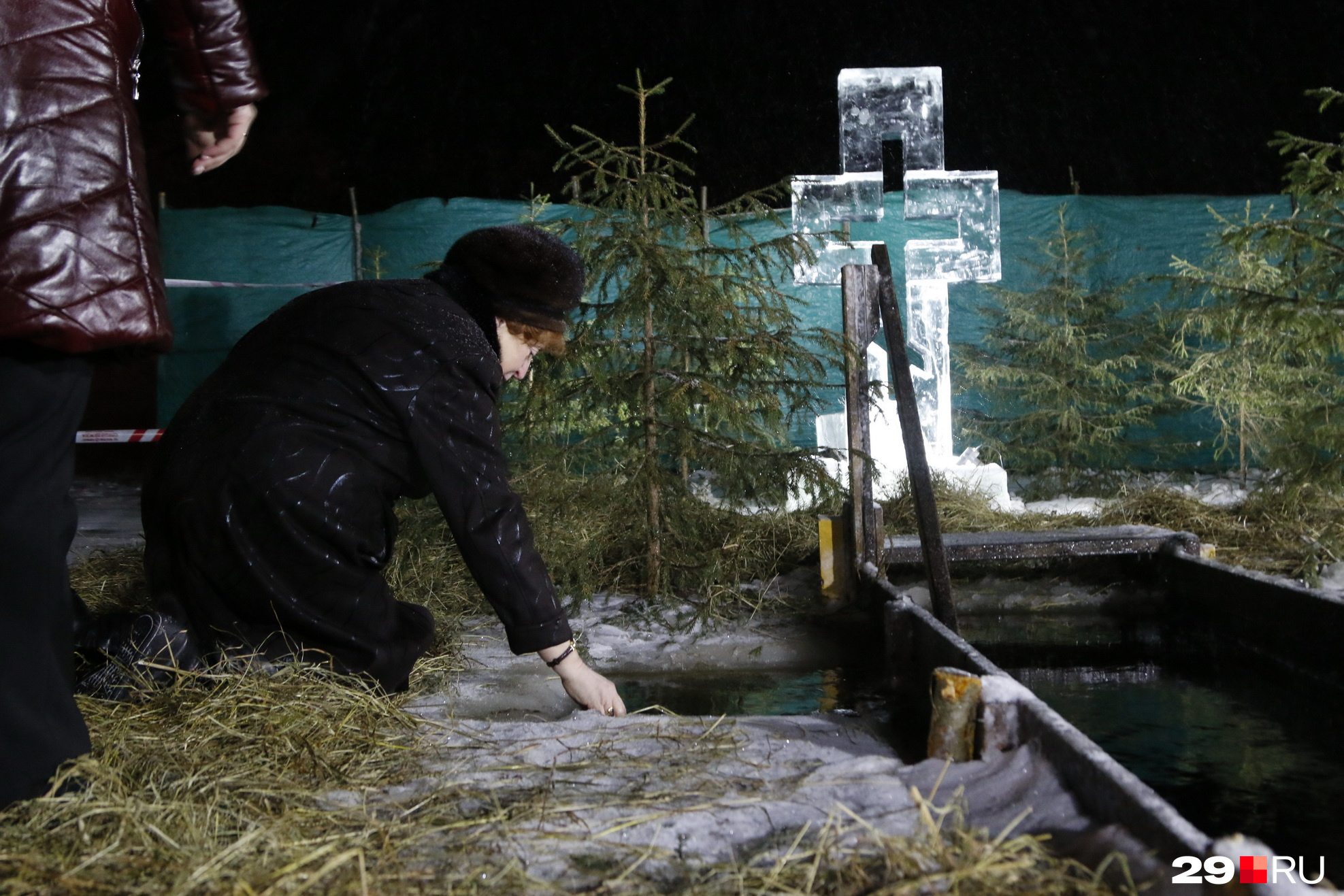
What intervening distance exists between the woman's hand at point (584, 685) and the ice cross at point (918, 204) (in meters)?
5.11

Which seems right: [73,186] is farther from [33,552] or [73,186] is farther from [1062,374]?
[1062,374]

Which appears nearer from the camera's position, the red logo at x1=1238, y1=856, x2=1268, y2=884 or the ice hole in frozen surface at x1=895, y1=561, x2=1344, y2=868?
the red logo at x1=1238, y1=856, x2=1268, y2=884

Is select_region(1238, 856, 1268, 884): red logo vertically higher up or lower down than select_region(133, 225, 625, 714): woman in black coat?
lower down

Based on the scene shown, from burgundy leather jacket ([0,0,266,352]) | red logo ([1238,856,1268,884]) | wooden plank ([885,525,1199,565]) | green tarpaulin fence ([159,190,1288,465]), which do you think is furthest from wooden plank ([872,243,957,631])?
green tarpaulin fence ([159,190,1288,465])

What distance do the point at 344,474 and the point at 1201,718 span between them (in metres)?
2.51

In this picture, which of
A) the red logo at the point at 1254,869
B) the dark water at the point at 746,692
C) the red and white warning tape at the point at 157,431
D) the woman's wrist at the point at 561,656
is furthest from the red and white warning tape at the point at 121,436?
the red logo at the point at 1254,869

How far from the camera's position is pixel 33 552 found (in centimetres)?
158

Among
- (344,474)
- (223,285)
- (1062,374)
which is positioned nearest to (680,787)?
(344,474)

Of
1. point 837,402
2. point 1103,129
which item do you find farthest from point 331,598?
point 1103,129

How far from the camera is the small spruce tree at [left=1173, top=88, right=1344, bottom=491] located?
3.88 metres

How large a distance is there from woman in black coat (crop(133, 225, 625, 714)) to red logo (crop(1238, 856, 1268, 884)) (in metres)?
1.39

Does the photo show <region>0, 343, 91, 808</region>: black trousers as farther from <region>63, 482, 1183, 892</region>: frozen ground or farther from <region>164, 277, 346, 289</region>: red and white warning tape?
<region>164, 277, 346, 289</region>: red and white warning tape

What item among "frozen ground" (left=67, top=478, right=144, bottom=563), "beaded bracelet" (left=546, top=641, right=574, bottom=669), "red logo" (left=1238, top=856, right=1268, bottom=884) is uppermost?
"red logo" (left=1238, top=856, right=1268, bottom=884)

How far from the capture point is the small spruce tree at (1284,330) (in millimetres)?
3881
